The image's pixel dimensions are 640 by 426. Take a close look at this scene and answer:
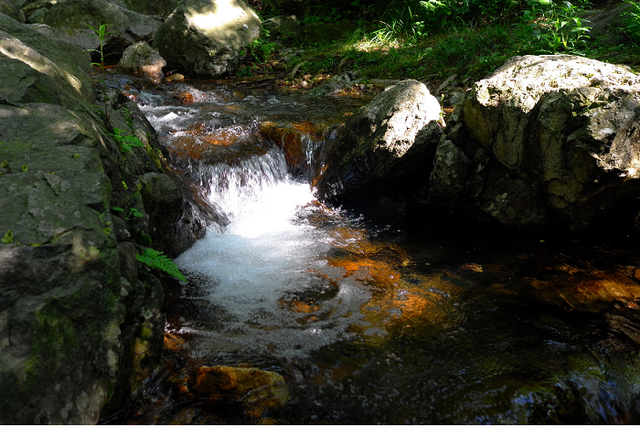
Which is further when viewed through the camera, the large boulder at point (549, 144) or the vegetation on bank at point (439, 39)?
the vegetation on bank at point (439, 39)

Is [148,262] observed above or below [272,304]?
above

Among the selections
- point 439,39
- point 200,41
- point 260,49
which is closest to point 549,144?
point 439,39

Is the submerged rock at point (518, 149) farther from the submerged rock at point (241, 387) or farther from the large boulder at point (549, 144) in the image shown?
the submerged rock at point (241, 387)

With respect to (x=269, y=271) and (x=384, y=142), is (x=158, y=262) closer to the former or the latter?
(x=269, y=271)

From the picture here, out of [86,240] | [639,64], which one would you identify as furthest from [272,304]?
[639,64]

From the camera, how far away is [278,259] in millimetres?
4203

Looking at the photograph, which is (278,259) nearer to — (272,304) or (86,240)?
(272,304)

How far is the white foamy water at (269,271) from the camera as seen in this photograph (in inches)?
116

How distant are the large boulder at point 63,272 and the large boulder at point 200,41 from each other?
797 centimetres

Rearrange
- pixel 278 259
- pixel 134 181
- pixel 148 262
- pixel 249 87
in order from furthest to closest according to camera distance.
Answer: pixel 249 87, pixel 278 259, pixel 134 181, pixel 148 262

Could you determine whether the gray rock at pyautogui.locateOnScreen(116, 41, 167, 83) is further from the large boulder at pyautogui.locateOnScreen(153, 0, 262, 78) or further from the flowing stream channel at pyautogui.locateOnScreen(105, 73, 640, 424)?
the flowing stream channel at pyautogui.locateOnScreen(105, 73, 640, 424)

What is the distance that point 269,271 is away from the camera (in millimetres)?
3912

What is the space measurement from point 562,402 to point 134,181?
133 inches

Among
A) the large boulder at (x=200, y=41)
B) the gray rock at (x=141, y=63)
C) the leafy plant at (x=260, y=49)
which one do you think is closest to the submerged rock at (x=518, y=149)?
the large boulder at (x=200, y=41)
